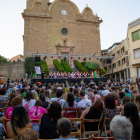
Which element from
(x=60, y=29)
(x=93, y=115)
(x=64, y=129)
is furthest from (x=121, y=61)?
(x=64, y=129)

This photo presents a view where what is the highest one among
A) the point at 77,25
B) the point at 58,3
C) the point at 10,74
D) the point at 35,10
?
the point at 58,3

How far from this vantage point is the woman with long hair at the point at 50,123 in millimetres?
3041

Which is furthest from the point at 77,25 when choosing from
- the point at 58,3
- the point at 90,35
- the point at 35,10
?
the point at 35,10

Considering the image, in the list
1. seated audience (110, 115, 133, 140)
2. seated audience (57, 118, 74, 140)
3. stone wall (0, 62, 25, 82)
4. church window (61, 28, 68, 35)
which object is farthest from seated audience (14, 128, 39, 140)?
church window (61, 28, 68, 35)

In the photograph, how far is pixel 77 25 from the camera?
1271 inches

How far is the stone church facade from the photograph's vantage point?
2912 cm

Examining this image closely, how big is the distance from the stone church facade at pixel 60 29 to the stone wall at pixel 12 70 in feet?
11.9

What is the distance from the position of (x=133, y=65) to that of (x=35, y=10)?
865 inches

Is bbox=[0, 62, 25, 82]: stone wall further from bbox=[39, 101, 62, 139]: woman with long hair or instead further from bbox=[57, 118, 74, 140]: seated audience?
bbox=[57, 118, 74, 140]: seated audience

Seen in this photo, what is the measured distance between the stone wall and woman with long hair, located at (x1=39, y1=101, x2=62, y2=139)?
932 inches

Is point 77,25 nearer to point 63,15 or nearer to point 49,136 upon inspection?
point 63,15

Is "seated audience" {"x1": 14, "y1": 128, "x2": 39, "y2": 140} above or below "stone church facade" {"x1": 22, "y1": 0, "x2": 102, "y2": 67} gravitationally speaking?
below

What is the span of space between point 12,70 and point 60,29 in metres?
13.2

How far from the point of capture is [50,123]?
10.1ft
